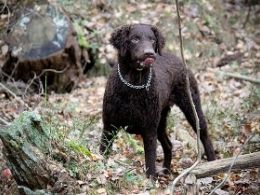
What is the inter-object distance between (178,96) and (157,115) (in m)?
0.97

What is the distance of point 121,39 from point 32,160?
194cm

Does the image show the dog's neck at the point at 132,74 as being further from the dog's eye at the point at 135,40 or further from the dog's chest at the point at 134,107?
the dog's eye at the point at 135,40

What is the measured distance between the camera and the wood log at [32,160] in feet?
15.1

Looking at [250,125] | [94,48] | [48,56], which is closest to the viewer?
[250,125]

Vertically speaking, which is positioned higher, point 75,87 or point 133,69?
point 133,69

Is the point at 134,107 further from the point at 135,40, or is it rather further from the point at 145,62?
the point at 135,40

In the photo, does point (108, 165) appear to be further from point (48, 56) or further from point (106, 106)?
point (48, 56)

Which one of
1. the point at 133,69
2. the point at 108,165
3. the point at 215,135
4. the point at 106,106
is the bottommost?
the point at 215,135

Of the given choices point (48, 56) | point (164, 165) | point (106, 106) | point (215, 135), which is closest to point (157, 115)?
point (106, 106)

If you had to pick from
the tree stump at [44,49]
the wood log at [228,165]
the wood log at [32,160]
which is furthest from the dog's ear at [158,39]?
the tree stump at [44,49]

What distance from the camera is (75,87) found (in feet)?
33.6

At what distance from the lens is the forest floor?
5.39m

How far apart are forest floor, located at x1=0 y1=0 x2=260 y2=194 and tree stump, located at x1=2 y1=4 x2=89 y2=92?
28cm

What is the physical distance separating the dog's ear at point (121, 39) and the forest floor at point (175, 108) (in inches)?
35.7
